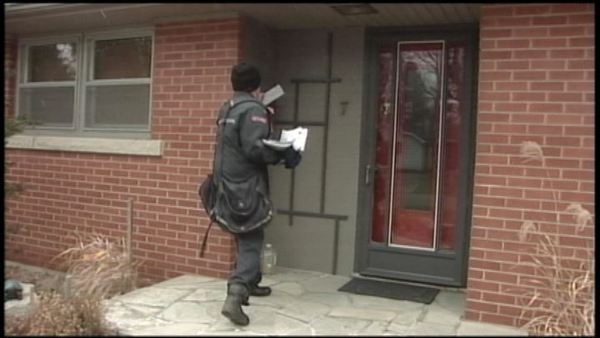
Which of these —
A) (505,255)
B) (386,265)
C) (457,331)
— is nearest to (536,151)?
(505,255)

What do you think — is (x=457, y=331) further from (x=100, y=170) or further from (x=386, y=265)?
(x=100, y=170)

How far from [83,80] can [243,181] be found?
3.19 metres

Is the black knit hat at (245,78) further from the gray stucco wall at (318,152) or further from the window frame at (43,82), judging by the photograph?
the window frame at (43,82)

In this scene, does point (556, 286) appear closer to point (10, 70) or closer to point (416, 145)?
point (416, 145)

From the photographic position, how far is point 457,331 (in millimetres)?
3984

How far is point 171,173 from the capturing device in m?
5.62

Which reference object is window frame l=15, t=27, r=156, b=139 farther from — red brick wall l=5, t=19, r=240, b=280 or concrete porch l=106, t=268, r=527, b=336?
concrete porch l=106, t=268, r=527, b=336

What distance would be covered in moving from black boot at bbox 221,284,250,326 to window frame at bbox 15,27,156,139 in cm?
236

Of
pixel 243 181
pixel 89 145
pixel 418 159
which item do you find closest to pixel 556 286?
pixel 418 159

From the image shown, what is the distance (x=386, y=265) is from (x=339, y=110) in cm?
143

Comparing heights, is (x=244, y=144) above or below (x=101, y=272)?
above


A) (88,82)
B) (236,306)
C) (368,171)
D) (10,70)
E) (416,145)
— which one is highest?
(10,70)

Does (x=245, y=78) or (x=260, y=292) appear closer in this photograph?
(x=245, y=78)

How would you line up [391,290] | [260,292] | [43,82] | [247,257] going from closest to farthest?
[247,257] < [260,292] < [391,290] < [43,82]
